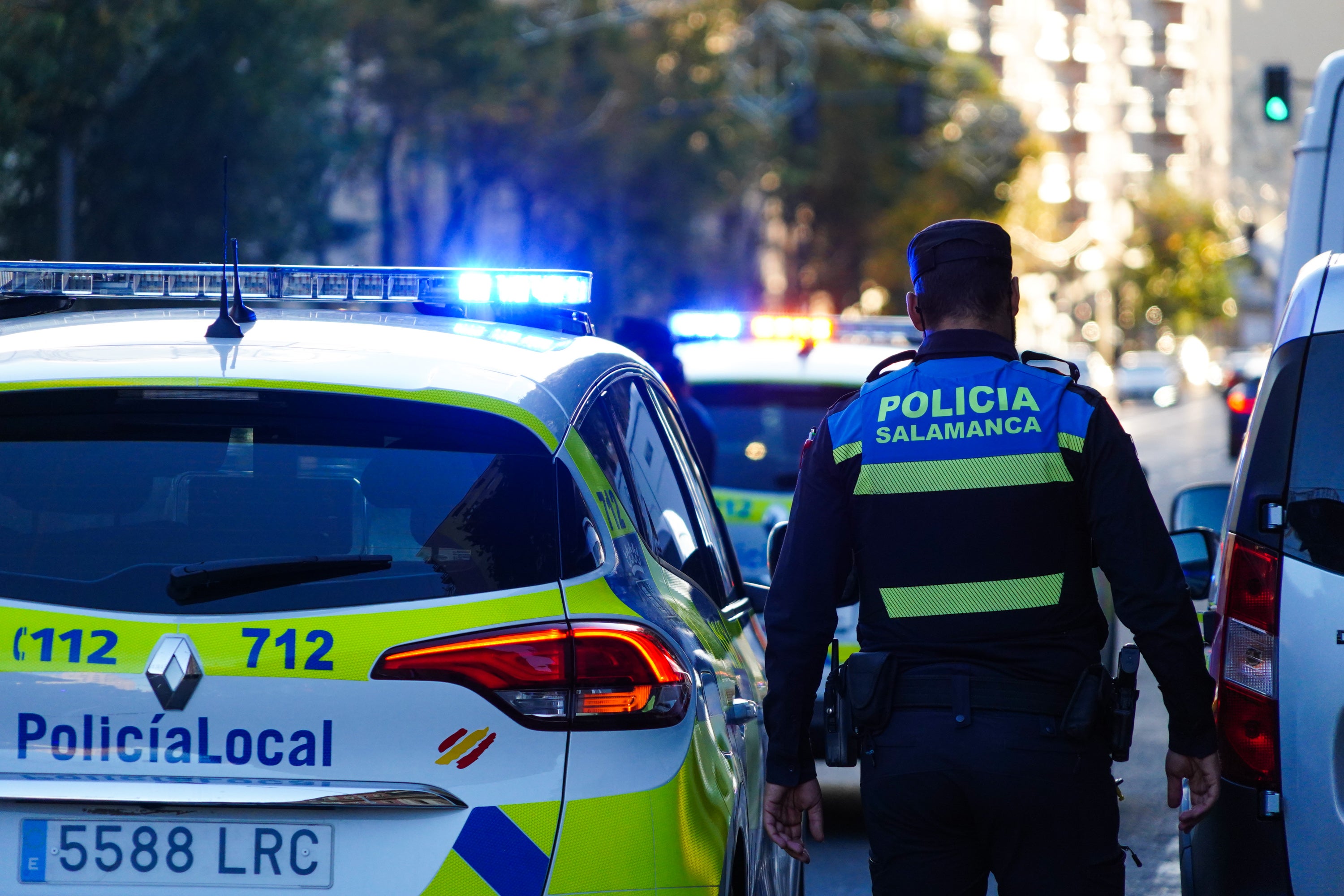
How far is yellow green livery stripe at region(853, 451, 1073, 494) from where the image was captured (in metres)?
3.14

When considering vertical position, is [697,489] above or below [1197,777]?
above

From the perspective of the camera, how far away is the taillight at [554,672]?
9.36 feet

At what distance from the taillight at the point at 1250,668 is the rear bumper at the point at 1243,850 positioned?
0.05m

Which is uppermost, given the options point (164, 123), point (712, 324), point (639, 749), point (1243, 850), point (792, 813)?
point (164, 123)

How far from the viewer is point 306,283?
3986mm

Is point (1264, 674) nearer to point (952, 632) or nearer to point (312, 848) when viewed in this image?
point (952, 632)

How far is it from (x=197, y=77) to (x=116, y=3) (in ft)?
7.14

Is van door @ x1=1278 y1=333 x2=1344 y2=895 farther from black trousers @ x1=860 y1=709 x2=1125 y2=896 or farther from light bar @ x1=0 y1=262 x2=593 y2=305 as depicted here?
light bar @ x1=0 y1=262 x2=593 y2=305

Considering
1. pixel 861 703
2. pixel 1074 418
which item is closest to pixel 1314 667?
pixel 1074 418

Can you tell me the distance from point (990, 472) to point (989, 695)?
0.36m

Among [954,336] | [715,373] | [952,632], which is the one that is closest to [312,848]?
[952,632]

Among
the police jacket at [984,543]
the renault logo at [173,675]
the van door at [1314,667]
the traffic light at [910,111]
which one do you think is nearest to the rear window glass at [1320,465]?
the van door at [1314,667]

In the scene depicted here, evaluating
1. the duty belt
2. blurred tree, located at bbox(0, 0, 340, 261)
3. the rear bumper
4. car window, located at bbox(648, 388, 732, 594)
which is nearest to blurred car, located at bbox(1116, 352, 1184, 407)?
blurred tree, located at bbox(0, 0, 340, 261)

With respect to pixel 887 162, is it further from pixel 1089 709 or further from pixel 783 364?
pixel 1089 709
